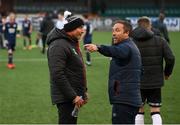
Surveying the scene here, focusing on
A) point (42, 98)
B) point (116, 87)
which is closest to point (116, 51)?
point (116, 87)

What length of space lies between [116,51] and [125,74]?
1.18 feet

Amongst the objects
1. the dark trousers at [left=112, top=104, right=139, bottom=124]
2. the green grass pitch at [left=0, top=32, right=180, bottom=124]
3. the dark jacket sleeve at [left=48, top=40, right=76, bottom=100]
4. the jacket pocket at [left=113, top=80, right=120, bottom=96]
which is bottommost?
the green grass pitch at [left=0, top=32, right=180, bottom=124]

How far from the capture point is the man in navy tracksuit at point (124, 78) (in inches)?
281

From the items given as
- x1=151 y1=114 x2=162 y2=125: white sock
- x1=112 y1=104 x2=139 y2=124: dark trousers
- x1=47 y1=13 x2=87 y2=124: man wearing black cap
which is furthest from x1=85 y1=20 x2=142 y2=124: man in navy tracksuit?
x1=151 y1=114 x2=162 y2=125: white sock

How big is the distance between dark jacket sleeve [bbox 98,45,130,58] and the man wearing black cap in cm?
37

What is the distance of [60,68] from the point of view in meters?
6.88

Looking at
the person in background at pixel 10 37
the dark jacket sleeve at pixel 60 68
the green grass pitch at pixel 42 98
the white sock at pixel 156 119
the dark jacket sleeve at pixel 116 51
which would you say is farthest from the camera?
the person in background at pixel 10 37

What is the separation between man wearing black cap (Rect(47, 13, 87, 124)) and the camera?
692 centimetres

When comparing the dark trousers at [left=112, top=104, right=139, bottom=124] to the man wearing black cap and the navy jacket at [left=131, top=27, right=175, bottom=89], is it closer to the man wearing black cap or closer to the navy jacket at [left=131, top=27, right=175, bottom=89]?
the man wearing black cap

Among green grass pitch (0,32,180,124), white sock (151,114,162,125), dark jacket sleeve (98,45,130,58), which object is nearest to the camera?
dark jacket sleeve (98,45,130,58)

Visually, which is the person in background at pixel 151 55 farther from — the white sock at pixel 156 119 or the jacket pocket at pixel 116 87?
the jacket pocket at pixel 116 87

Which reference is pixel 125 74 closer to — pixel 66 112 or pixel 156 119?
pixel 66 112

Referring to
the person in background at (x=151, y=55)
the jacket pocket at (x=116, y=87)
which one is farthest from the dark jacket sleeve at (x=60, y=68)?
the person in background at (x=151, y=55)

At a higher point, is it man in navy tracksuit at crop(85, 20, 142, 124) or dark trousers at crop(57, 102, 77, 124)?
man in navy tracksuit at crop(85, 20, 142, 124)
